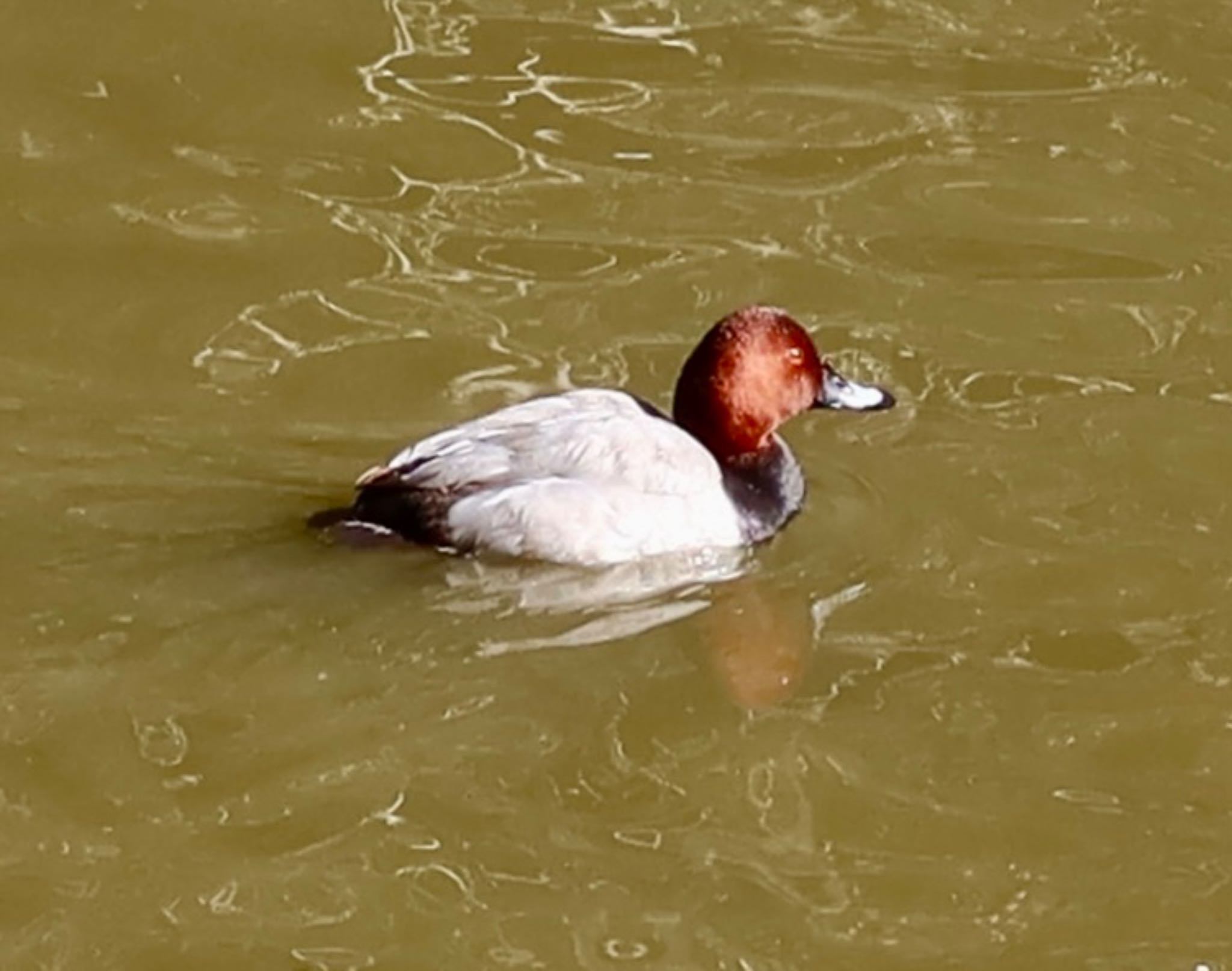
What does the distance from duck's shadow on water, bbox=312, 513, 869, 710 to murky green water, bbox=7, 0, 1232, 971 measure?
0.01m

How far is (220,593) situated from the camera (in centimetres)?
682

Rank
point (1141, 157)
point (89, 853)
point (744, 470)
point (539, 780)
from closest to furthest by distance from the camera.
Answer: point (89, 853), point (539, 780), point (744, 470), point (1141, 157)

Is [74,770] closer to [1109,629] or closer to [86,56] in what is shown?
[1109,629]

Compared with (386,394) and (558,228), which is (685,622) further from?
(558,228)

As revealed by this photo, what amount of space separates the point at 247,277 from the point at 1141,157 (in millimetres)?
2794

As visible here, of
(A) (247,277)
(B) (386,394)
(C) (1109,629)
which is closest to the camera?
(C) (1109,629)

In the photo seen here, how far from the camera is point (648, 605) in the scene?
691 centimetres

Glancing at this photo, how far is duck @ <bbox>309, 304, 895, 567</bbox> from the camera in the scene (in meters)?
6.94

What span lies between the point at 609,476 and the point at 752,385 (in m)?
0.51

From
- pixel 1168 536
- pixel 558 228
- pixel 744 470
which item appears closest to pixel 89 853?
pixel 744 470

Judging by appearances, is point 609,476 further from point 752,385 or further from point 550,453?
point 752,385

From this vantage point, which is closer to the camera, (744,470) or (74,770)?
(74,770)

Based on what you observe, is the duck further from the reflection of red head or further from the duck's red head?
the reflection of red head

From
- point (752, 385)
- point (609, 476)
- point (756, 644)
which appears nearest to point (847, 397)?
point (752, 385)
